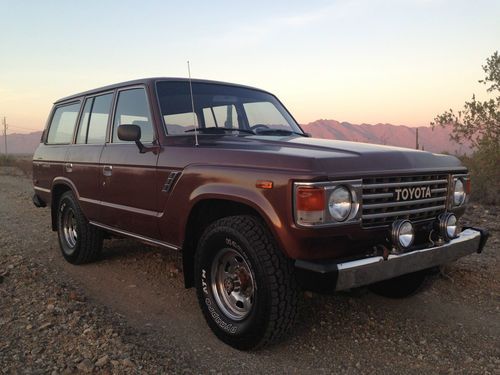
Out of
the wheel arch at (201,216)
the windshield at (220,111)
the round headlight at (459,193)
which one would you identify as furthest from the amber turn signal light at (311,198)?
the windshield at (220,111)

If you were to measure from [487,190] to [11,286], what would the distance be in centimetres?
1012

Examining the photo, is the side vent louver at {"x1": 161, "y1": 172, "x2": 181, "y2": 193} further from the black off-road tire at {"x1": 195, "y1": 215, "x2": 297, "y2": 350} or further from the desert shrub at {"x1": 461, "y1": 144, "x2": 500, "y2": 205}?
the desert shrub at {"x1": 461, "y1": 144, "x2": 500, "y2": 205}

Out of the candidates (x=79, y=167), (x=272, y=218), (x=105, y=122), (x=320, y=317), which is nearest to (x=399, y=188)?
(x=272, y=218)

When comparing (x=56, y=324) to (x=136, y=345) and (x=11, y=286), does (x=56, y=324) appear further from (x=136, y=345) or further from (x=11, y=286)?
(x=11, y=286)

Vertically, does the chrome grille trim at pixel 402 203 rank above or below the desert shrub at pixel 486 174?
above

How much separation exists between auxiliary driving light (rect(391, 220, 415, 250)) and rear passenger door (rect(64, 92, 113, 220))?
9.78ft

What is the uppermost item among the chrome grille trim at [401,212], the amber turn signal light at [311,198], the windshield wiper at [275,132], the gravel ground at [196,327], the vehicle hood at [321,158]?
the windshield wiper at [275,132]

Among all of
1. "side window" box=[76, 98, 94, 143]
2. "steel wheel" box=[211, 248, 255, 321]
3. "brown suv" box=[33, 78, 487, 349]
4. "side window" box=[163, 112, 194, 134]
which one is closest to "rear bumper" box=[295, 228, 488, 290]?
"brown suv" box=[33, 78, 487, 349]

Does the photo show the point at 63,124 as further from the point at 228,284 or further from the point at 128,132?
the point at 228,284

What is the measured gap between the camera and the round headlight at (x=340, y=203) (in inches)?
106

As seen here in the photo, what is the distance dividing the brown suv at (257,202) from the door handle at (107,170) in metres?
0.02

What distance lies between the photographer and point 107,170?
14.5 feet

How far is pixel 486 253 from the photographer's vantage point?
5.50 meters

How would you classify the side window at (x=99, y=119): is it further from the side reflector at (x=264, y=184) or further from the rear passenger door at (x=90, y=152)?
the side reflector at (x=264, y=184)
